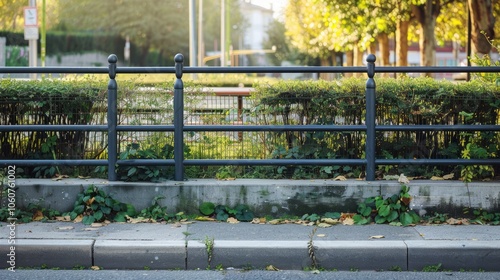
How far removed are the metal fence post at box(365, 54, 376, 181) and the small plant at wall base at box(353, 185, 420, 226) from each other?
0.35 m

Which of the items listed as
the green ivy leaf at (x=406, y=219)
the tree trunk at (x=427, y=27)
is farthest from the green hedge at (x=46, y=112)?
the tree trunk at (x=427, y=27)

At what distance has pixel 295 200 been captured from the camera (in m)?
8.09

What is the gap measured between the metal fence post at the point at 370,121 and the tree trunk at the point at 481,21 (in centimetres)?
1536

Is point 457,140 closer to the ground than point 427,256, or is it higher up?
higher up

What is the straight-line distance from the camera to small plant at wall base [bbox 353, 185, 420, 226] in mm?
7816

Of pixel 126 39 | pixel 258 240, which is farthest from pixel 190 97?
pixel 126 39

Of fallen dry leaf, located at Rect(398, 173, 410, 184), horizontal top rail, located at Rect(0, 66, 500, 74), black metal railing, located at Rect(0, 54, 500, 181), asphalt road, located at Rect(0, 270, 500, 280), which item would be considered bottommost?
asphalt road, located at Rect(0, 270, 500, 280)

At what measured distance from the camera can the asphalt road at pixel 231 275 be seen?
21.1 ft

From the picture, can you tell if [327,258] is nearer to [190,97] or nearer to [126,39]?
[190,97]

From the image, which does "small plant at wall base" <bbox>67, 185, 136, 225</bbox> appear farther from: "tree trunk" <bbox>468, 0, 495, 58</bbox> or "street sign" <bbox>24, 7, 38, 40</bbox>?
"street sign" <bbox>24, 7, 38, 40</bbox>

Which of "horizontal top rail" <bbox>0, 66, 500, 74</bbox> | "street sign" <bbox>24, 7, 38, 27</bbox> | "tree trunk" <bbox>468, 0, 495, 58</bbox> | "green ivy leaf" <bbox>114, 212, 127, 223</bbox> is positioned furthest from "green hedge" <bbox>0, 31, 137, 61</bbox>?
"green ivy leaf" <bbox>114, 212, 127, 223</bbox>

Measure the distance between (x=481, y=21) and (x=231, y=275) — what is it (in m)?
18.0

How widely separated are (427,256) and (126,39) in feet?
197

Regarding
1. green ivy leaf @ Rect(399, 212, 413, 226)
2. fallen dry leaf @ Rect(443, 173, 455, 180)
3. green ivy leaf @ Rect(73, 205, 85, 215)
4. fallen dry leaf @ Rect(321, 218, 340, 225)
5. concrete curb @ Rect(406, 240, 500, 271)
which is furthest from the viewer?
fallen dry leaf @ Rect(443, 173, 455, 180)
